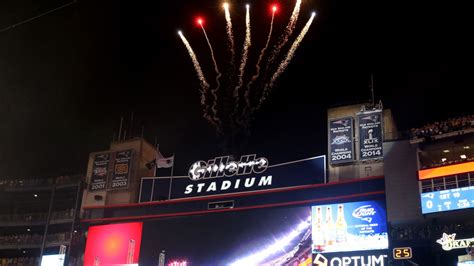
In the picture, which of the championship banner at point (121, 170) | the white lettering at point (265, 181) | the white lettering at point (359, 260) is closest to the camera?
the white lettering at point (359, 260)

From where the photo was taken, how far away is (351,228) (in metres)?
39.9

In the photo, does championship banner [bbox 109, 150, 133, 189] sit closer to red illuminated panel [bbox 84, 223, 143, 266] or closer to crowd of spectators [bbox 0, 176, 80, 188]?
red illuminated panel [bbox 84, 223, 143, 266]

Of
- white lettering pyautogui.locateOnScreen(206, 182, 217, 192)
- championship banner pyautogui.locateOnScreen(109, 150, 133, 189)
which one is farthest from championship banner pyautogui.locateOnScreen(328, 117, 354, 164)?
championship banner pyautogui.locateOnScreen(109, 150, 133, 189)

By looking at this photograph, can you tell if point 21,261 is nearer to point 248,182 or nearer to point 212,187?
point 212,187

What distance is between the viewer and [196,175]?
49.8m

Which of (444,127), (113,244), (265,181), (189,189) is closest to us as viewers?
→ (444,127)

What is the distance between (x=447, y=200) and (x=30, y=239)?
43.2 m

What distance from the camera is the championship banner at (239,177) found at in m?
44.5

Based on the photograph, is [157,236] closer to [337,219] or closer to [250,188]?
[250,188]

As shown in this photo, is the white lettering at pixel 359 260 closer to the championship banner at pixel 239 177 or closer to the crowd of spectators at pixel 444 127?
the championship banner at pixel 239 177

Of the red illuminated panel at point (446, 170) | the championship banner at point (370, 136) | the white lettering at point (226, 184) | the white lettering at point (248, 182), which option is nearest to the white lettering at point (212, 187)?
the white lettering at point (226, 184)

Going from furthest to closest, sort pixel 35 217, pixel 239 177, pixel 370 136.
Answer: pixel 35 217, pixel 239 177, pixel 370 136

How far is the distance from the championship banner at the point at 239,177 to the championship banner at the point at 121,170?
3.72 meters

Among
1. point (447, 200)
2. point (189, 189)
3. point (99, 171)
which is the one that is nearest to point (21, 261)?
point (99, 171)
